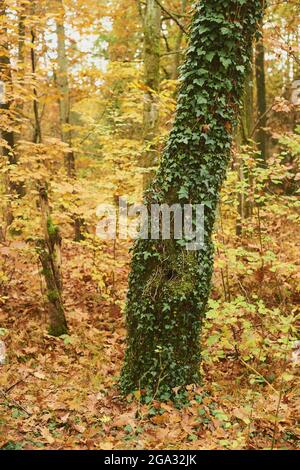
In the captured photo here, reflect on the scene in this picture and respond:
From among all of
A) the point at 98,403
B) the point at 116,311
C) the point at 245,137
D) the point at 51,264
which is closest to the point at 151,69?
the point at 245,137

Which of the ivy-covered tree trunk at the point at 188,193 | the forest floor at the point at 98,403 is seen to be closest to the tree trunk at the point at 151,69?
the forest floor at the point at 98,403

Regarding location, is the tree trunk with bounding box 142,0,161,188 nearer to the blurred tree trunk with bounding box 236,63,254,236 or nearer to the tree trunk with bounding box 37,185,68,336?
the blurred tree trunk with bounding box 236,63,254,236

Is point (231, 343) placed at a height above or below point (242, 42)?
below

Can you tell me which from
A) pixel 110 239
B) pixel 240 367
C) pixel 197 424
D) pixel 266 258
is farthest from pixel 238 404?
pixel 110 239

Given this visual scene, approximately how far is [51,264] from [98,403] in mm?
2819

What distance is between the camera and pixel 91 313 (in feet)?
29.0

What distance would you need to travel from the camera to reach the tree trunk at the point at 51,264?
7641 millimetres

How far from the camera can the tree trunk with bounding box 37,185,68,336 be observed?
7641 mm

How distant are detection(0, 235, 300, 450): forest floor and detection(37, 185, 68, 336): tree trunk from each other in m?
0.26

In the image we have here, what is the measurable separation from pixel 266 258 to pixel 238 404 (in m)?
2.35

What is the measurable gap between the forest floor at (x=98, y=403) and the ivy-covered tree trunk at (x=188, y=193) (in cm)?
49

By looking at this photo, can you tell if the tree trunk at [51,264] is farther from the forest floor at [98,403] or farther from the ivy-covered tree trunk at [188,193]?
the ivy-covered tree trunk at [188,193]
